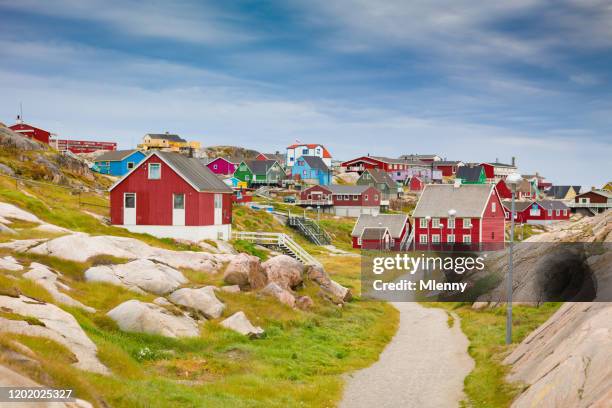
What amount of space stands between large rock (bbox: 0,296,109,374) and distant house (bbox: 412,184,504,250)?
202 ft

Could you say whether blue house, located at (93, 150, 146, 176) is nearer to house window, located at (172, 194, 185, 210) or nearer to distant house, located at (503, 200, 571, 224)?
house window, located at (172, 194, 185, 210)

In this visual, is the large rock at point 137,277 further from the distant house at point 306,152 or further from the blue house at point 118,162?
the distant house at point 306,152

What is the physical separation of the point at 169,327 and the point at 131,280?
5.86 m

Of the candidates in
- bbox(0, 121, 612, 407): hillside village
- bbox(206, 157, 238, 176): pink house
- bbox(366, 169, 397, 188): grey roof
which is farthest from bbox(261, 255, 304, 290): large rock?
bbox(366, 169, 397, 188): grey roof

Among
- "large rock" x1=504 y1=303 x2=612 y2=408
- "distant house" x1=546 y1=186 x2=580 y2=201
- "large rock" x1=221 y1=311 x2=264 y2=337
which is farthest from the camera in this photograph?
"distant house" x1=546 y1=186 x2=580 y2=201

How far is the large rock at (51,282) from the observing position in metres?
23.4

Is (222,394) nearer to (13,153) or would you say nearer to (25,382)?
(25,382)

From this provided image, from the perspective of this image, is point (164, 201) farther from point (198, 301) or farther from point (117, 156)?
point (117, 156)

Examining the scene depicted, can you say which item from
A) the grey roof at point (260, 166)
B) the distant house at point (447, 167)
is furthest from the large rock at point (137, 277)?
the distant house at point (447, 167)

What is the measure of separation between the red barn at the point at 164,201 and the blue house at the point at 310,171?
329 feet

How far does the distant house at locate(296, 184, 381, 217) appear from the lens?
12331 centimetres

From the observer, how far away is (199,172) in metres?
52.6

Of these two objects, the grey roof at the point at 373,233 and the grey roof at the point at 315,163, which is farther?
the grey roof at the point at 315,163

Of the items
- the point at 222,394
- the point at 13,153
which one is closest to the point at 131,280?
the point at 222,394
